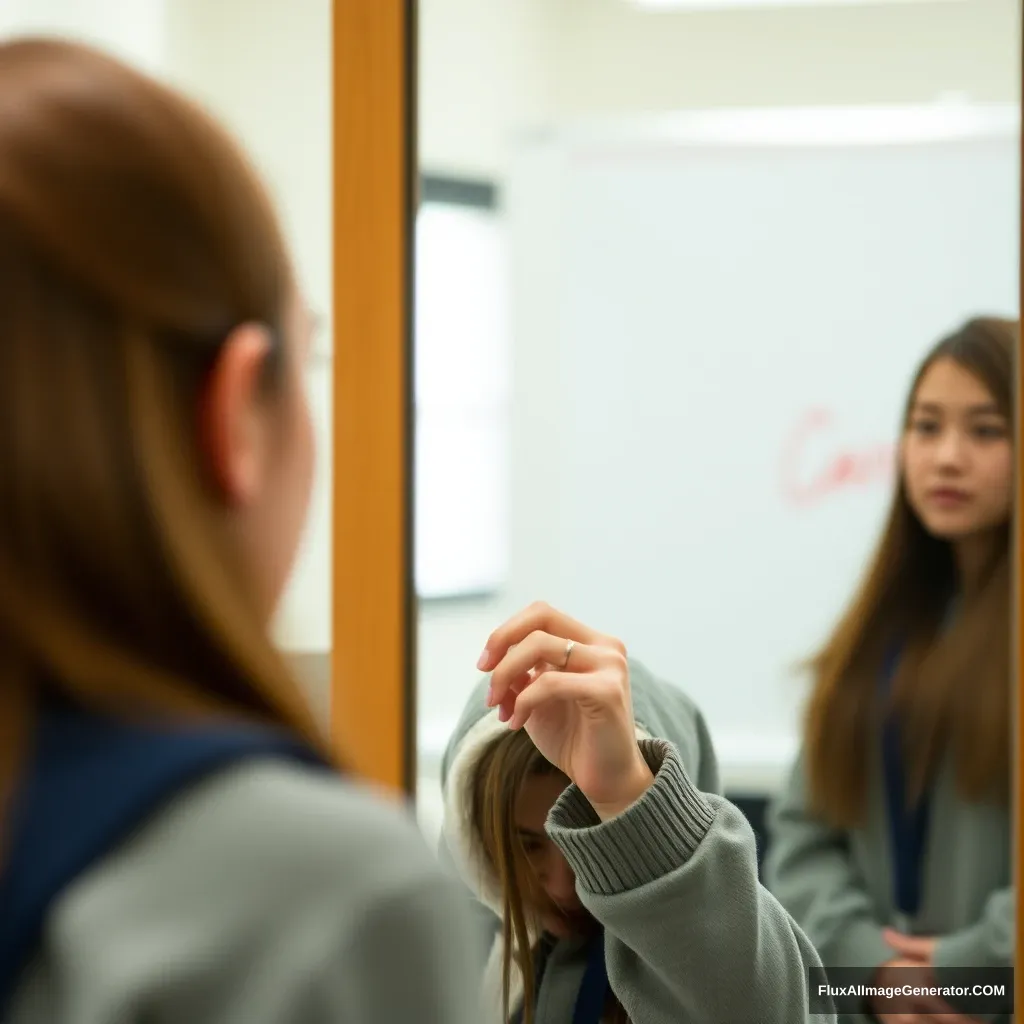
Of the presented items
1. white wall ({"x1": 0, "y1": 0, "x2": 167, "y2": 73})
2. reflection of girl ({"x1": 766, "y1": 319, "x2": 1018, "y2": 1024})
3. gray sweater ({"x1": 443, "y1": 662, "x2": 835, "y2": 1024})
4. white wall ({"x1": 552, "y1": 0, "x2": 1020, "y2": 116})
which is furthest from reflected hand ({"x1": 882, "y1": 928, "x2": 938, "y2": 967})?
white wall ({"x1": 0, "y1": 0, "x2": 167, "y2": 73})

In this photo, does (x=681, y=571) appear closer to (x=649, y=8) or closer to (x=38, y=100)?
(x=649, y=8)

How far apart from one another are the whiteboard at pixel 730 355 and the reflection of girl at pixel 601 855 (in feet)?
0.67

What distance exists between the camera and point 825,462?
1391 millimetres

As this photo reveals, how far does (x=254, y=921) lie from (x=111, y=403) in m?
0.22

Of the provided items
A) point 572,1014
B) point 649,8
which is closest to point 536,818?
point 572,1014

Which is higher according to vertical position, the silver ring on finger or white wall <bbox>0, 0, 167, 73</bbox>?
white wall <bbox>0, 0, 167, 73</bbox>

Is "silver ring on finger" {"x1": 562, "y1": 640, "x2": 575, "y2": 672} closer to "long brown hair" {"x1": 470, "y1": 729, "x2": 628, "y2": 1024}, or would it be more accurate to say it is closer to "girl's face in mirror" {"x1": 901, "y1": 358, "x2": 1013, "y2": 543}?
"long brown hair" {"x1": 470, "y1": 729, "x2": 628, "y2": 1024}

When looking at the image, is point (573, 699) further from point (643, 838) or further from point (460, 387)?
point (460, 387)

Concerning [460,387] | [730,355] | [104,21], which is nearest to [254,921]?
[460,387]

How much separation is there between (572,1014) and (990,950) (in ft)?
1.41

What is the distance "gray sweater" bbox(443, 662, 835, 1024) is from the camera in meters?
0.90

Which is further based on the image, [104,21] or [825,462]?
[104,21]

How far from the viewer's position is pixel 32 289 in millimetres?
528

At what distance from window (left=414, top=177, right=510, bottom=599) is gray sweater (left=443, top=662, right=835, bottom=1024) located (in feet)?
1.16
